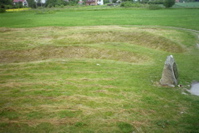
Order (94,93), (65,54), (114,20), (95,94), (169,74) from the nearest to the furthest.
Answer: (95,94) → (94,93) → (169,74) → (65,54) → (114,20)

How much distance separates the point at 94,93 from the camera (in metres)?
9.65

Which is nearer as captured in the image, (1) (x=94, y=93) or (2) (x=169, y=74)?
(1) (x=94, y=93)

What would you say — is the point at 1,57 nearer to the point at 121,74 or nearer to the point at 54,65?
the point at 54,65

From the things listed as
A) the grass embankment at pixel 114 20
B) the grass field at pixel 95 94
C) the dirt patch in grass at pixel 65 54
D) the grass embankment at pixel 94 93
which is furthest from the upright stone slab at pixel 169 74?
the grass embankment at pixel 114 20

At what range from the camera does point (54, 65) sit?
584 inches

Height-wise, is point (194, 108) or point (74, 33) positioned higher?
point (74, 33)

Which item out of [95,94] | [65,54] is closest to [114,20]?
[65,54]

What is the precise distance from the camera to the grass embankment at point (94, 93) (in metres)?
7.12

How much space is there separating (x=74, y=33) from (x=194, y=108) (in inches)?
858

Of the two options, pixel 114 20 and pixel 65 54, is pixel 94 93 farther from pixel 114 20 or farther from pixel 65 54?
pixel 114 20

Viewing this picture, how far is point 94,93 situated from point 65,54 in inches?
424

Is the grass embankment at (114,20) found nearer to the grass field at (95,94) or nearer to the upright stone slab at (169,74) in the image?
the grass field at (95,94)

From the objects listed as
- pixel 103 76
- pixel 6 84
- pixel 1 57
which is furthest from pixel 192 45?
pixel 1 57

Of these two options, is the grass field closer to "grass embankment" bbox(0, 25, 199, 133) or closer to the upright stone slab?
"grass embankment" bbox(0, 25, 199, 133)
